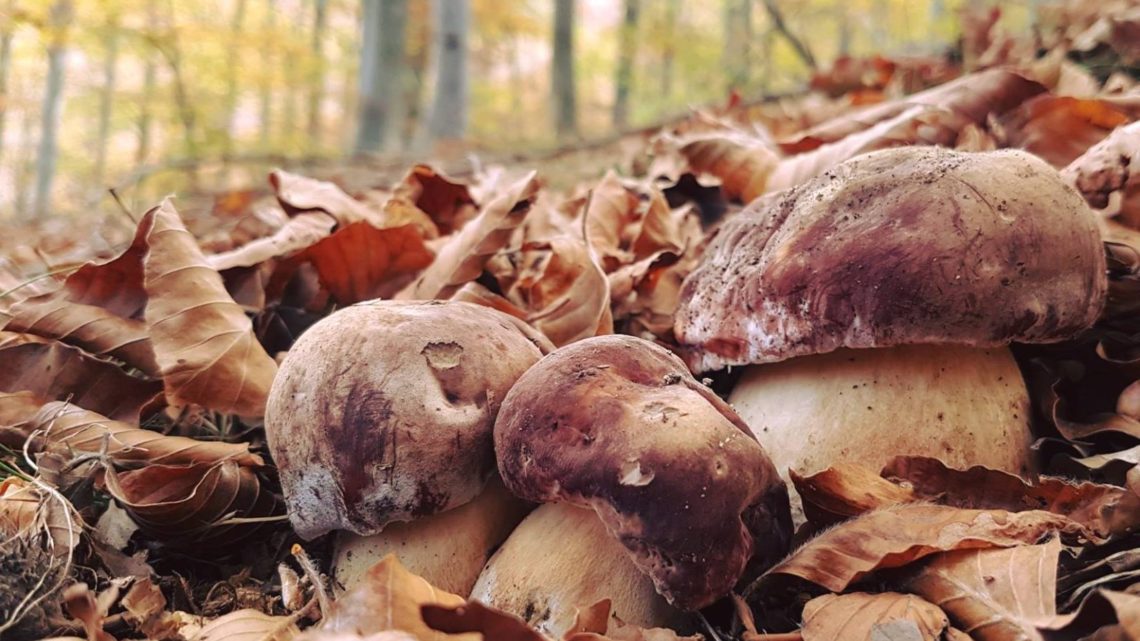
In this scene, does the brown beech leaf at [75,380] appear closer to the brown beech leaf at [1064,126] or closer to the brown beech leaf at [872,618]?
the brown beech leaf at [872,618]

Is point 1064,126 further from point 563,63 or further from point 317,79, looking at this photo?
point 317,79

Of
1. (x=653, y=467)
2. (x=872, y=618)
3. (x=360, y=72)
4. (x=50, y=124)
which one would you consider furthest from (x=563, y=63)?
(x=50, y=124)

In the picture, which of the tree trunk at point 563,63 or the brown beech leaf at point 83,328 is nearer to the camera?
the brown beech leaf at point 83,328

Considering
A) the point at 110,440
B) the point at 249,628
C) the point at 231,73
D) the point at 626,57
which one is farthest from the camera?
the point at 626,57

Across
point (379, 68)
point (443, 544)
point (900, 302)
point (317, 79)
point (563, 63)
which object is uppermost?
point (900, 302)

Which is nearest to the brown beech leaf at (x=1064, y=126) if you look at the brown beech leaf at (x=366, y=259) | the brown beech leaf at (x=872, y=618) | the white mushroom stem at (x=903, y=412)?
the white mushroom stem at (x=903, y=412)

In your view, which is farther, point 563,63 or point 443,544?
point 563,63

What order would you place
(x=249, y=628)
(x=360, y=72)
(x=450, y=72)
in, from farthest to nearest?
1. (x=360, y=72)
2. (x=450, y=72)
3. (x=249, y=628)
